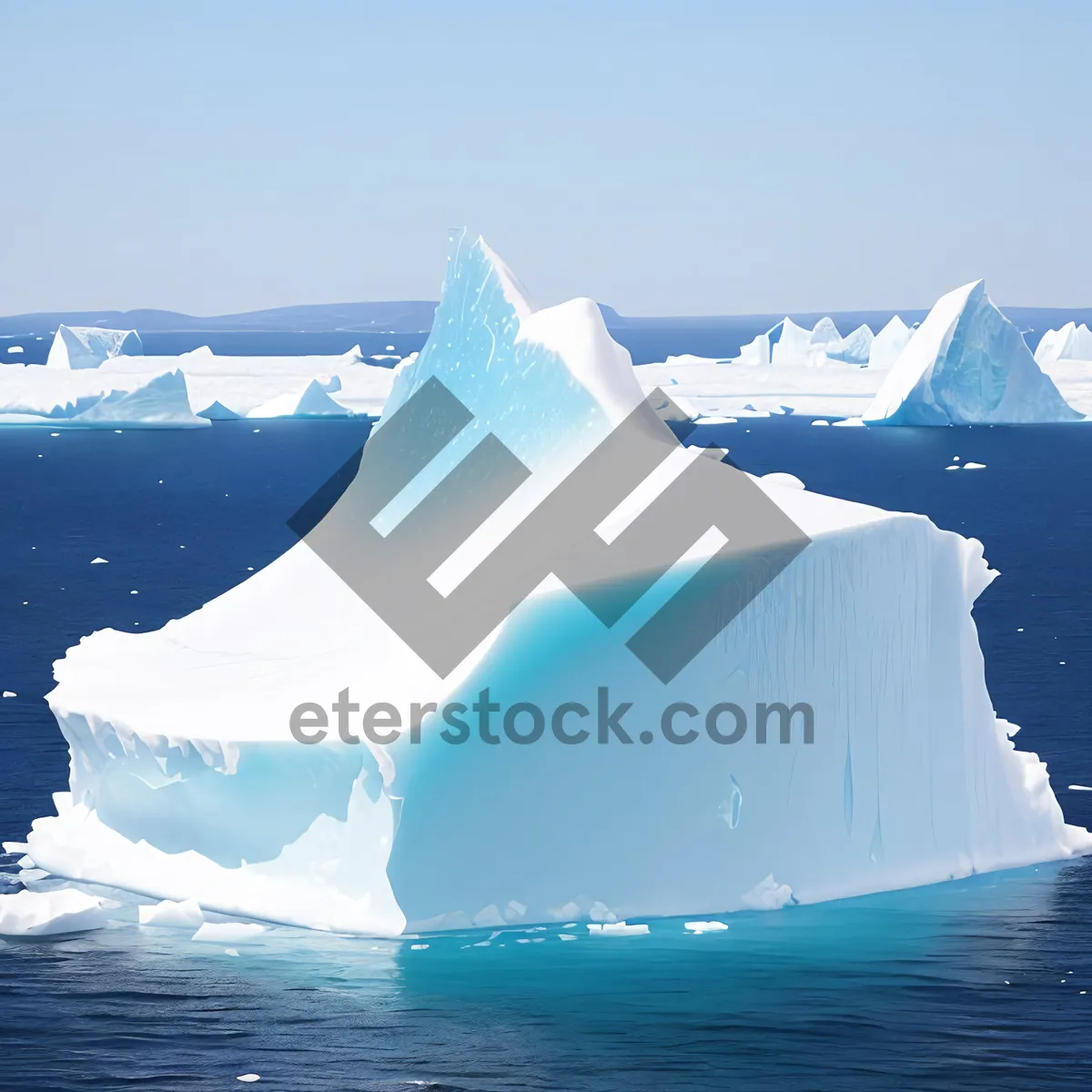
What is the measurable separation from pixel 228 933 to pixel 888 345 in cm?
7030

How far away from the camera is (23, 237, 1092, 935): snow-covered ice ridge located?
48.4 feet

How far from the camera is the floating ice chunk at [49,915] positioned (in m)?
15.2

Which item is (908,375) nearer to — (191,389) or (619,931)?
(191,389)

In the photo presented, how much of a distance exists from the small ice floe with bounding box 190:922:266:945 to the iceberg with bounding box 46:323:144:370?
5974cm

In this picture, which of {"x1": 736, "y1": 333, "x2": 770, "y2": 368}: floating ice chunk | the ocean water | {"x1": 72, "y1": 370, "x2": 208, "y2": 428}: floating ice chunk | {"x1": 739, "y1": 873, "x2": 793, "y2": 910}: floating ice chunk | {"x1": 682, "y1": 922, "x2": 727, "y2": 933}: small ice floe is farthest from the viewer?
{"x1": 736, "y1": 333, "x2": 770, "y2": 368}: floating ice chunk

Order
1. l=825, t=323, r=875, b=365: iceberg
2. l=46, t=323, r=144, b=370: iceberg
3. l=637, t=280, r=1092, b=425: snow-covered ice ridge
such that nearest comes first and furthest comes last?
l=637, t=280, r=1092, b=425: snow-covered ice ridge
l=46, t=323, r=144, b=370: iceberg
l=825, t=323, r=875, b=365: iceberg

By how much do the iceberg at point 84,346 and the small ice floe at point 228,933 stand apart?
59.7 metres

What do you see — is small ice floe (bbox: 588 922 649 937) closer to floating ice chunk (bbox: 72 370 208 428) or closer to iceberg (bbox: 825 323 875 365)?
floating ice chunk (bbox: 72 370 208 428)

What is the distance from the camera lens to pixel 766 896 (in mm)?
15328

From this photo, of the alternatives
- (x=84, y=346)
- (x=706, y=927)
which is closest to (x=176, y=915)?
(x=706, y=927)

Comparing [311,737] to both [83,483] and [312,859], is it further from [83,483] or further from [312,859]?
[83,483]

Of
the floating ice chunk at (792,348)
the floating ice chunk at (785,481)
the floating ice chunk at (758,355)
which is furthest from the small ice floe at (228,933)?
the floating ice chunk at (792,348)

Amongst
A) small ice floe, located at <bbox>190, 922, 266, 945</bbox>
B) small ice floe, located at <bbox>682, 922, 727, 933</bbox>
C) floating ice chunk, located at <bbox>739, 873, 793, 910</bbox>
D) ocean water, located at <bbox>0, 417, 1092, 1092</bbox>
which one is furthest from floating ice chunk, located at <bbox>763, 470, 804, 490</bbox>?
small ice floe, located at <bbox>190, 922, 266, 945</bbox>

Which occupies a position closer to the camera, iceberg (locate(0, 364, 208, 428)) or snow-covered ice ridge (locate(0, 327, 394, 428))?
iceberg (locate(0, 364, 208, 428))
